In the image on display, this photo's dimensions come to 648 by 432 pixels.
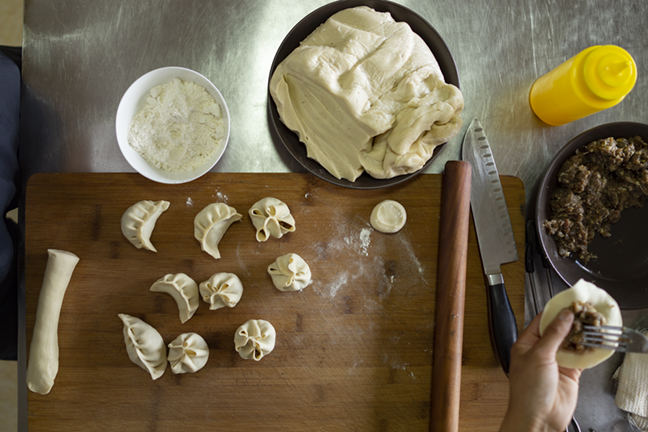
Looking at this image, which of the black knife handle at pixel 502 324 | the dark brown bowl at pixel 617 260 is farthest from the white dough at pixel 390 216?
the dark brown bowl at pixel 617 260

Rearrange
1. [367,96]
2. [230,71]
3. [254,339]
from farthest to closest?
1. [230,71]
2. [254,339]
3. [367,96]

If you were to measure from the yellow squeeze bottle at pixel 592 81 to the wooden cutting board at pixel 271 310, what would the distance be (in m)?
0.36

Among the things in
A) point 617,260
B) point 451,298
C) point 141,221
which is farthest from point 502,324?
point 141,221

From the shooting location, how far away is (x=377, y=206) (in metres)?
1.61

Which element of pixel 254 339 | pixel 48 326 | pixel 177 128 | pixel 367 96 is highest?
pixel 367 96

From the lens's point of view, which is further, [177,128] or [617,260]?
[617,260]

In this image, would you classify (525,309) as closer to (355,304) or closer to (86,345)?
(355,304)

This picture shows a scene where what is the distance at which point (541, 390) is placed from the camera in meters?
1.23

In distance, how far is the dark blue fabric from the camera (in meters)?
1.52

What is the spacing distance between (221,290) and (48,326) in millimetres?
703

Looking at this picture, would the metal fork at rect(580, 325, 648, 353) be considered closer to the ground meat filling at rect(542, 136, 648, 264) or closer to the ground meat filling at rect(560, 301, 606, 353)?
the ground meat filling at rect(560, 301, 606, 353)

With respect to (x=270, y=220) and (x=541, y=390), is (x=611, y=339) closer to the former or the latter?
(x=541, y=390)

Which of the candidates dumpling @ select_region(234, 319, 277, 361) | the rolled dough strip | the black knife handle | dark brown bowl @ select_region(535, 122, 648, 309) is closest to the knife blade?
the black knife handle

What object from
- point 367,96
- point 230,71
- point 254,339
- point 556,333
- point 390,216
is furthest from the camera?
point 230,71
